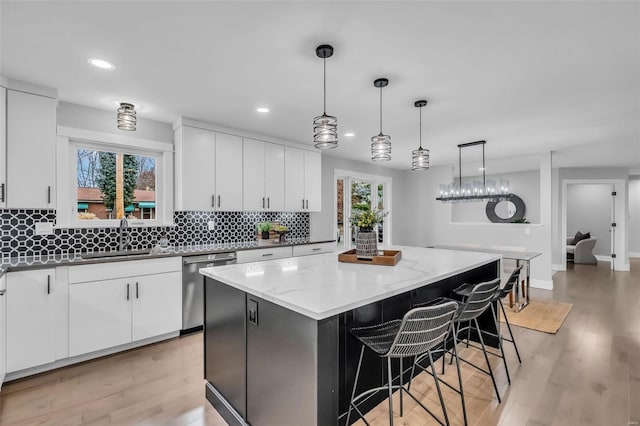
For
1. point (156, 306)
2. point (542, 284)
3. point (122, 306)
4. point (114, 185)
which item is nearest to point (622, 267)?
point (542, 284)

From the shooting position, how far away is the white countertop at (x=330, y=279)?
4.63 ft

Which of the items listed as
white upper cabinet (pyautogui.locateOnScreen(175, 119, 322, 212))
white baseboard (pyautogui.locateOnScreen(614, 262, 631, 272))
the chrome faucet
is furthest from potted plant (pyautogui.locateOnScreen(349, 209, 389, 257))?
white baseboard (pyautogui.locateOnScreen(614, 262, 631, 272))

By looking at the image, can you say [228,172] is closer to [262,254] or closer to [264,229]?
[264,229]

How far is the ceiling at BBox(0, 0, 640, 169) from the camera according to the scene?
171 cm

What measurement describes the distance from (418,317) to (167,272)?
8.40ft

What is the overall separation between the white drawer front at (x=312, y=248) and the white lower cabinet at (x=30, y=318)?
8.36 ft

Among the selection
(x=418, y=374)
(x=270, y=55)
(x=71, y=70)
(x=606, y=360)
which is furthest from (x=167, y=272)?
(x=606, y=360)

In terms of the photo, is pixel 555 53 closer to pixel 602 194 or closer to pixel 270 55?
pixel 270 55

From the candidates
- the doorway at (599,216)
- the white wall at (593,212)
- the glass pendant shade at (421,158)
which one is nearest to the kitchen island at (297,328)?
the glass pendant shade at (421,158)

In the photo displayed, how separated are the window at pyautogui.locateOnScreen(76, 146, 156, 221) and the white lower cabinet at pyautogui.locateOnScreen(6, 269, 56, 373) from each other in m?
0.92

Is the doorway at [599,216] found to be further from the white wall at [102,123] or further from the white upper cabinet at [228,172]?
the white wall at [102,123]

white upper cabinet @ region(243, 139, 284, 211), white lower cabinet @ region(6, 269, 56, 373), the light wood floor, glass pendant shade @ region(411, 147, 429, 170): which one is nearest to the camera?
the light wood floor

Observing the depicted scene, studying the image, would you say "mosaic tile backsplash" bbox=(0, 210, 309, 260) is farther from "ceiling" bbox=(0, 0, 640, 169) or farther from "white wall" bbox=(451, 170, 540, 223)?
"white wall" bbox=(451, 170, 540, 223)

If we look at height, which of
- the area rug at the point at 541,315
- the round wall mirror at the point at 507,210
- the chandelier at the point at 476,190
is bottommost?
the area rug at the point at 541,315
